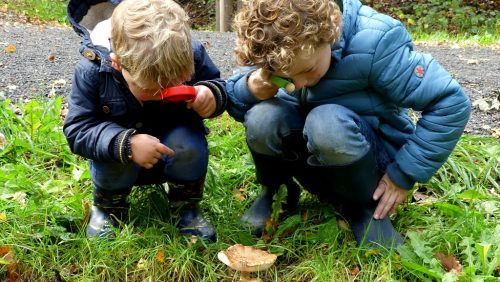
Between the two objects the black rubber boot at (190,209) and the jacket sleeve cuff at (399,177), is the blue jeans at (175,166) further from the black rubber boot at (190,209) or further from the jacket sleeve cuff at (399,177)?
the jacket sleeve cuff at (399,177)

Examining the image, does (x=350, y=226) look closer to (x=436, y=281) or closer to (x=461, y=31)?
(x=436, y=281)

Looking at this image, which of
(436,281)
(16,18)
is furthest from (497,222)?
(16,18)

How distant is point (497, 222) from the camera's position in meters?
2.17

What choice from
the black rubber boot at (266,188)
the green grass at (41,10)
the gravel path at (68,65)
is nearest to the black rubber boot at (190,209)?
the black rubber boot at (266,188)

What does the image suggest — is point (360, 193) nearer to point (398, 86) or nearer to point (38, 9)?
point (398, 86)

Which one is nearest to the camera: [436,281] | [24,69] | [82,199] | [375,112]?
[436,281]

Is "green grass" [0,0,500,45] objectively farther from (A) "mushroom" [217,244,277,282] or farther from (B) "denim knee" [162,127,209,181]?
(A) "mushroom" [217,244,277,282]

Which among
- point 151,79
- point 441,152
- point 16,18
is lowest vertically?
point 16,18

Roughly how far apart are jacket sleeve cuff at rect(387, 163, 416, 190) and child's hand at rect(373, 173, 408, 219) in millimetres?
32

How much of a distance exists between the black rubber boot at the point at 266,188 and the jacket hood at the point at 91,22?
660 millimetres

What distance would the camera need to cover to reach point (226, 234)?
2184 mm

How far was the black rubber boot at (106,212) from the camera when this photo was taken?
2129mm

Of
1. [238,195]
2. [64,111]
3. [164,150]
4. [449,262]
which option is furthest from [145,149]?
[64,111]

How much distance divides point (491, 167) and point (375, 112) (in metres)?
0.90
